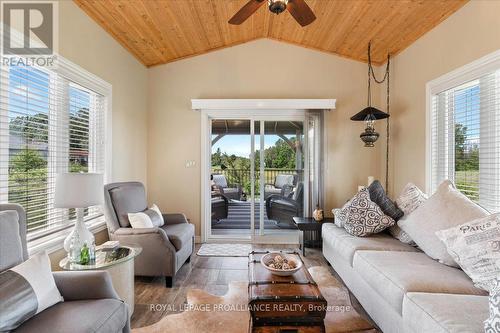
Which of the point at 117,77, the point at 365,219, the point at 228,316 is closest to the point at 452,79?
the point at 365,219

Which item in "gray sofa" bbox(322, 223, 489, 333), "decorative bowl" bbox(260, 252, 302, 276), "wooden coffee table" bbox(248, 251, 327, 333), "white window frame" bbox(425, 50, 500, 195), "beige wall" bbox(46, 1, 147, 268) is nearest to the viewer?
"gray sofa" bbox(322, 223, 489, 333)

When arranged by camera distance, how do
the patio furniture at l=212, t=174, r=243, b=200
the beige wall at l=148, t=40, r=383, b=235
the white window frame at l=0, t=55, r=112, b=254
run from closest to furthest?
the white window frame at l=0, t=55, r=112, b=254
the beige wall at l=148, t=40, r=383, b=235
the patio furniture at l=212, t=174, r=243, b=200

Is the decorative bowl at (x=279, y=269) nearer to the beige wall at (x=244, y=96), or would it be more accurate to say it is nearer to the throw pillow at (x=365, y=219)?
the throw pillow at (x=365, y=219)

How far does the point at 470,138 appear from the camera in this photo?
9.18 feet

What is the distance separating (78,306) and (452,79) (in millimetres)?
3876

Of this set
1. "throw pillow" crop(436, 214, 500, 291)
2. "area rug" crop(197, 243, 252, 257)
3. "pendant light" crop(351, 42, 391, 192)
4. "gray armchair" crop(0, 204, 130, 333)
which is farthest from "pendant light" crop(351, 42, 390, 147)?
"gray armchair" crop(0, 204, 130, 333)

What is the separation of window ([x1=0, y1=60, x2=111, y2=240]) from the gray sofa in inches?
111

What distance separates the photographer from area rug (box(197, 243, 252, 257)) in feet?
12.4

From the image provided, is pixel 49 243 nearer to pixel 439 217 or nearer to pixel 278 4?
pixel 278 4

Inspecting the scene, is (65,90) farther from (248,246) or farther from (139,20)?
(248,246)

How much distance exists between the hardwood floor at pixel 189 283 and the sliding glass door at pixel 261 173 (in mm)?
806

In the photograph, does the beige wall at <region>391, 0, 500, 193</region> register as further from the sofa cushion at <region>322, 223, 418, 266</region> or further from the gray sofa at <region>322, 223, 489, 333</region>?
the gray sofa at <region>322, 223, 489, 333</region>

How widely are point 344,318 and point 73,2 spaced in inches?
152

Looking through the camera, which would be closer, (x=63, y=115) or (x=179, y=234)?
(x=63, y=115)
